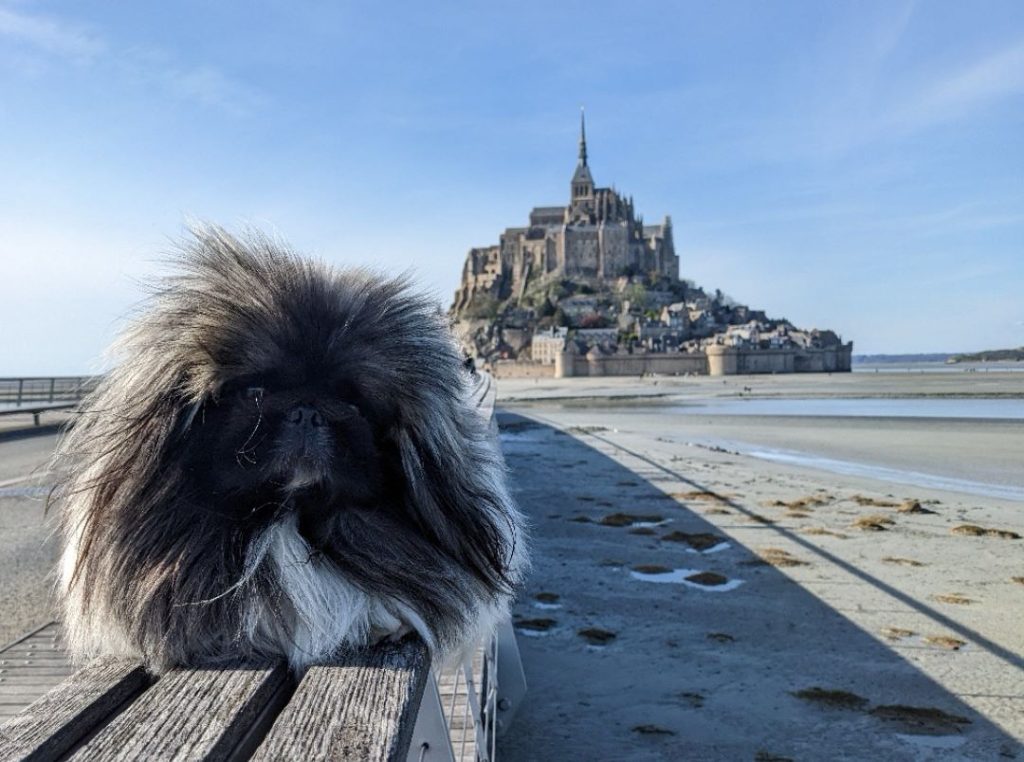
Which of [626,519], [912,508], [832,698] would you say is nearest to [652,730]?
[832,698]

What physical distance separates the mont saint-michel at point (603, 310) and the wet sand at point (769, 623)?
81.9 metres

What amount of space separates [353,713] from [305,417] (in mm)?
542

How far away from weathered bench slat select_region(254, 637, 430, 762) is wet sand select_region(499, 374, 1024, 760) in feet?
7.53

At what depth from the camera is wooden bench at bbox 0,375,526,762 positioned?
34.5 inches

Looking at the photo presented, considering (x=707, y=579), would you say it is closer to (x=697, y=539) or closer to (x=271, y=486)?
(x=697, y=539)

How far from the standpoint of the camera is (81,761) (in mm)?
838

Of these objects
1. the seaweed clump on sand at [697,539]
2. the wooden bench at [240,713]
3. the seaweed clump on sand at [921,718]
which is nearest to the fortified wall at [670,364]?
the seaweed clump on sand at [697,539]

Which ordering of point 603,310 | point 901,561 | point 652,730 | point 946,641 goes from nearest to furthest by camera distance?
point 652,730, point 946,641, point 901,561, point 603,310

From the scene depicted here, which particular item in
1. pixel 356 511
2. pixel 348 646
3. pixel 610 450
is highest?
pixel 356 511

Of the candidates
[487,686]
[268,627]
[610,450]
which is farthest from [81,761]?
[610,450]

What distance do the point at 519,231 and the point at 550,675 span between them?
118 meters

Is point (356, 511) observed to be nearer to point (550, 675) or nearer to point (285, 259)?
point (285, 259)

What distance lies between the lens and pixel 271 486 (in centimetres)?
136

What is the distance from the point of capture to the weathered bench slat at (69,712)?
0.88m
